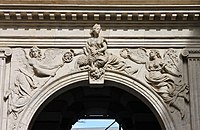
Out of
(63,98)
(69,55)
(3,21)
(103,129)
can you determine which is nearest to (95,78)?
(69,55)

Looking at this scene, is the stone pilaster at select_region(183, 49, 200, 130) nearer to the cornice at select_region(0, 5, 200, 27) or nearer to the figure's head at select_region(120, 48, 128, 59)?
the cornice at select_region(0, 5, 200, 27)

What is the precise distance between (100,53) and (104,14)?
103cm

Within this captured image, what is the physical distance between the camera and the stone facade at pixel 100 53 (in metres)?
13.9

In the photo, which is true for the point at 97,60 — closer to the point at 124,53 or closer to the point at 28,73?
the point at 124,53

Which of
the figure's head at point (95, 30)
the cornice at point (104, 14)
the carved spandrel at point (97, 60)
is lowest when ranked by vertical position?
the carved spandrel at point (97, 60)

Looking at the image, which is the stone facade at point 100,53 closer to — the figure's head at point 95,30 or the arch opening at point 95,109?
the figure's head at point 95,30

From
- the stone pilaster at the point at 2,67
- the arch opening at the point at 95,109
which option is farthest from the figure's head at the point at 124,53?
the arch opening at the point at 95,109

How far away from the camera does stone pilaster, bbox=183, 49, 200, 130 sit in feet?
44.7

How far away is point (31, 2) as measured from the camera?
571 inches

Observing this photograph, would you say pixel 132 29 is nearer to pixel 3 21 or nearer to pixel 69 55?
pixel 69 55

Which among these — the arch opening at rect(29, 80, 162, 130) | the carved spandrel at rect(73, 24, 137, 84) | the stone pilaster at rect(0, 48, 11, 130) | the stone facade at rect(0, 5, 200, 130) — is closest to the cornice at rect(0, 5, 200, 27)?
the stone facade at rect(0, 5, 200, 130)

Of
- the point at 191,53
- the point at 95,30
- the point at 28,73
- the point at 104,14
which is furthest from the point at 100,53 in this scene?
the point at 191,53

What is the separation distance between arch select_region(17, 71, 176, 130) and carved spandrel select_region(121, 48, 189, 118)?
20 centimetres

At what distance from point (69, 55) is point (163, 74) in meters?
2.48
